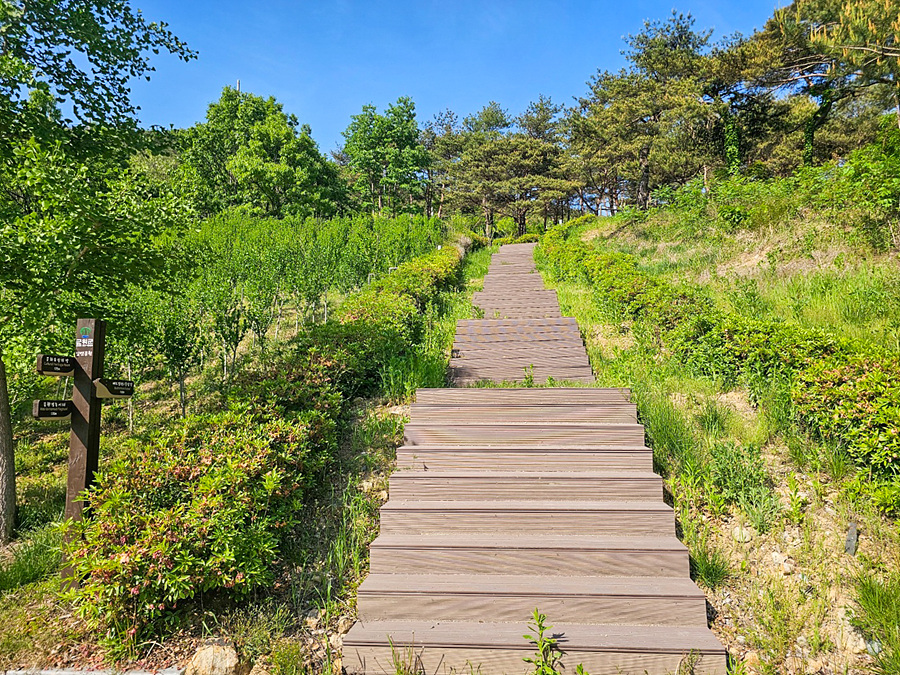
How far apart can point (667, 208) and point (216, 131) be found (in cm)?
2623

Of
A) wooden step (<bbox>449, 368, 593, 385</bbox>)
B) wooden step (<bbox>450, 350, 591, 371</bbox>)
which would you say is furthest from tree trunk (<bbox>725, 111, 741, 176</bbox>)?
wooden step (<bbox>449, 368, 593, 385</bbox>)

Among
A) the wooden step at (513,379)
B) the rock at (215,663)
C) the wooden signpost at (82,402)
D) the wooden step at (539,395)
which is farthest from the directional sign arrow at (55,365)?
the wooden step at (513,379)

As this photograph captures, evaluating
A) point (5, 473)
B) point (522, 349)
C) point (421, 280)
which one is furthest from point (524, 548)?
point (421, 280)

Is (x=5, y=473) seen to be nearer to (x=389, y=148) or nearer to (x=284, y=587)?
(x=284, y=587)

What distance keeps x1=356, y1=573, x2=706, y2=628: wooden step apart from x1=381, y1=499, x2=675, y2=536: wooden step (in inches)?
15.5

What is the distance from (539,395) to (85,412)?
3732 millimetres

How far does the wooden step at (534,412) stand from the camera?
4.36 meters

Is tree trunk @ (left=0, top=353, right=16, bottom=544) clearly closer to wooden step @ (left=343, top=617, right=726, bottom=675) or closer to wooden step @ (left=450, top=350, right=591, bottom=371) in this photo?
wooden step @ (left=343, top=617, right=726, bottom=675)

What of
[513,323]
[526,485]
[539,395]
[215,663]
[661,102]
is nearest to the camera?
[215,663]

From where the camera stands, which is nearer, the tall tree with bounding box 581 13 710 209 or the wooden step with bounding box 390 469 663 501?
the wooden step with bounding box 390 469 663 501

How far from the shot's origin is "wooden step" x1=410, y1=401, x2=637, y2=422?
14.3 feet

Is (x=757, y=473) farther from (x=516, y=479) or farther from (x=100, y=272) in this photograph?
(x=100, y=272)

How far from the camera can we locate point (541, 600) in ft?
9.20

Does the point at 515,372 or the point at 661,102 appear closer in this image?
the point at 515,372
